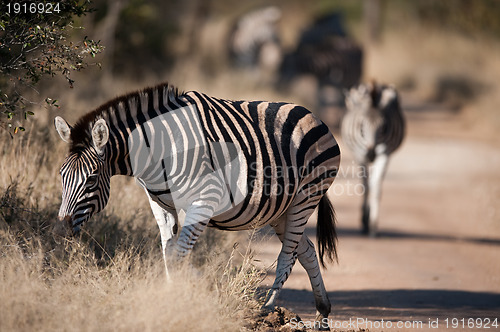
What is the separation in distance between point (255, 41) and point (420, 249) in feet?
45.8

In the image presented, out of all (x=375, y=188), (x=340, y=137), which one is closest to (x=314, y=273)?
(x=375, y=188)

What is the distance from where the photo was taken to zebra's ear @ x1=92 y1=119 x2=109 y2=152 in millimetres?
4314

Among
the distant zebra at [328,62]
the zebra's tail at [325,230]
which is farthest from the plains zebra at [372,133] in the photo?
the distant zebra at [328,62]

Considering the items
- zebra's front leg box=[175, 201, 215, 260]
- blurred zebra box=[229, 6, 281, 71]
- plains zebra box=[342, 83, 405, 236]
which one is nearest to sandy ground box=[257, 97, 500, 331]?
plains zebra box=[342, 83, 405, 236]

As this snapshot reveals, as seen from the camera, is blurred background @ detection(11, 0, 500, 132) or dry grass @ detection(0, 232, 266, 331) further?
blurred background @ detection(11, 0, 500, 132)

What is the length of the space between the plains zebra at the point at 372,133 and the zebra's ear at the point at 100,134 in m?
5.87

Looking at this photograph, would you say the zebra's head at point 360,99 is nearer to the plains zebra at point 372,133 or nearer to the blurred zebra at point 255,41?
the plains zebra at point 372,133

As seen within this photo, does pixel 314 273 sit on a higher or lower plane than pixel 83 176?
lower

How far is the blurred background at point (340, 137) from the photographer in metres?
6.16

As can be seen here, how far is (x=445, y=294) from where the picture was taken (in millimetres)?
6906

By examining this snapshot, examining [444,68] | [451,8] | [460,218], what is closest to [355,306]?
[460,218]

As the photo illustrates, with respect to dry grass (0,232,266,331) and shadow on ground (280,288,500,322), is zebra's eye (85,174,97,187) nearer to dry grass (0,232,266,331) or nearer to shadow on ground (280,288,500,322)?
dry grass (0,232,266,331)

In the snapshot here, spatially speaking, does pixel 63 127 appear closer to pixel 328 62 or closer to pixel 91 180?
pixel 91 180

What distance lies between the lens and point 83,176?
4332mm
